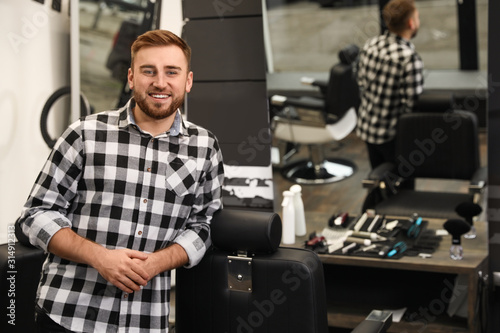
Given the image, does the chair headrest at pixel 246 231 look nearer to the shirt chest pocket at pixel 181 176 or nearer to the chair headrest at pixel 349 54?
the shirt chest pocket at pixel 181 176

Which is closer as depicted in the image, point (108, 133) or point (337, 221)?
point (108, 133)

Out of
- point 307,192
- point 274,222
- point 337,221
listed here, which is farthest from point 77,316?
point 307,192

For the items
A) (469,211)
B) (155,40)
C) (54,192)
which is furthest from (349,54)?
(54,192)

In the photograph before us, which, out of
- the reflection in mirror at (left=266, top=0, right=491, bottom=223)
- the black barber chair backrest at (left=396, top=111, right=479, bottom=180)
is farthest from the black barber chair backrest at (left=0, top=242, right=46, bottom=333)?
the black barber chair backrest at (left=396, top=111, right=479, bottom=180)

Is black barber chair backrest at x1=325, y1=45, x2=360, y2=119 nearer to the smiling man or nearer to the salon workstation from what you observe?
the salon workstation

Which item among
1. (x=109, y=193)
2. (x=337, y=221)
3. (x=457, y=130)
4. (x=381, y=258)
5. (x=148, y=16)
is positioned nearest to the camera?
(x=109, y=193)

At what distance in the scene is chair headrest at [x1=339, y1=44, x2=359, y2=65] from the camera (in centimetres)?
434

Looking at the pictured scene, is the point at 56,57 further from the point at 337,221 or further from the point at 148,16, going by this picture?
the point at 337,221

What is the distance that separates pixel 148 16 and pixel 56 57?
0.54m

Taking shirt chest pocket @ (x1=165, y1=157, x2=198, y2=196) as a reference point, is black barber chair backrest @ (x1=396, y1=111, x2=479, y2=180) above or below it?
below

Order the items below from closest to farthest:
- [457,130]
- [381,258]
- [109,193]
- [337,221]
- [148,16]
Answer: [109,193], [381,258], [337,221], [148,16], [457,130]

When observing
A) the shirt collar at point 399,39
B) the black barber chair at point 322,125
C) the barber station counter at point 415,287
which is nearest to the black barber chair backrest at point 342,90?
the black barber chair at point 322,125

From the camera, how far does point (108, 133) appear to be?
210 cm

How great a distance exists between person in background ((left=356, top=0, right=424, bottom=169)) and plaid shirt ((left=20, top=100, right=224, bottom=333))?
2.16 meters
